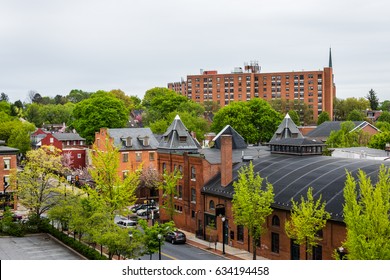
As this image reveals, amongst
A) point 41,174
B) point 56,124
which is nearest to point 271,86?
point 56,124

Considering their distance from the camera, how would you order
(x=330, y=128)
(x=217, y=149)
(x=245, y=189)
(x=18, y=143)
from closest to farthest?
(x=245, y=189)
(x=217, y=149)
(x=18, y=143)
(x=330, y=128)

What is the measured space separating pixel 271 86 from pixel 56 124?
6561cm

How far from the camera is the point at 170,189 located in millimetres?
56500

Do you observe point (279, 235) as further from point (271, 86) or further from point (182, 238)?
point (271, 86)

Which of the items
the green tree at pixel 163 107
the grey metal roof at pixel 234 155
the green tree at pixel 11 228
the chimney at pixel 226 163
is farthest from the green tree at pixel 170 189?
the green tree at pixel 163 107

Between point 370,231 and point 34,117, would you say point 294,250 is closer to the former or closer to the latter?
point 370,231

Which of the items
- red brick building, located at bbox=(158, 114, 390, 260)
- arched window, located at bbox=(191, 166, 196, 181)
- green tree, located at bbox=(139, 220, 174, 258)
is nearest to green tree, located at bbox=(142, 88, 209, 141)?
red brick building, located at bbox=(158, 114, 390, 260)

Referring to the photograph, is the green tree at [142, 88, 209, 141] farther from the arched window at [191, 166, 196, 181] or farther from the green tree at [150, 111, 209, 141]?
the arched window at [191, 166, 196, 181]

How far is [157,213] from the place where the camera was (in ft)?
207

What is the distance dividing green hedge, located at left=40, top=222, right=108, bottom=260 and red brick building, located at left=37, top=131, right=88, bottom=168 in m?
40.8

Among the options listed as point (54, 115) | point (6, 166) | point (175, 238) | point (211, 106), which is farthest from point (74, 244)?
point (54, 115)

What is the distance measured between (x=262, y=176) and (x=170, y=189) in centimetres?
1102

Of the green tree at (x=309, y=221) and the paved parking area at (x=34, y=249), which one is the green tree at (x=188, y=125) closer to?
the paved parking area at (x=34, y=249)

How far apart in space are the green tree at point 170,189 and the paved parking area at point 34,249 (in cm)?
1242
